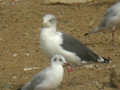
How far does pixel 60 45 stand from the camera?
25.5ft

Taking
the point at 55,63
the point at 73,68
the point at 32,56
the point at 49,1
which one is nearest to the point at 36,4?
the point at 49,1

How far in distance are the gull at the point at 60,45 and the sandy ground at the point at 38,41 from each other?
1.10 feet

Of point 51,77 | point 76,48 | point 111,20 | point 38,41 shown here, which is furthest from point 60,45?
point 38,41

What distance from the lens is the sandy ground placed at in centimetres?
791

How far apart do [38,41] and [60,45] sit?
3664mm

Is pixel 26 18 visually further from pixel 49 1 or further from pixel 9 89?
pixel 9 89

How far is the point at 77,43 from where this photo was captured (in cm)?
801

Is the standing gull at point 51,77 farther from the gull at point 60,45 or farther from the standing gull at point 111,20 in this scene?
the standing gull at point 111,20

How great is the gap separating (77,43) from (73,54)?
24 cm

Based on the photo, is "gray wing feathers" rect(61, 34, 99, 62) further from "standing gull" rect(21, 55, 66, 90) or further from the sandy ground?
"standing gull" rect(21, 55, 66, 90)

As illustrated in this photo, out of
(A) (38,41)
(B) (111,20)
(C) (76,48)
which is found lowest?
(A) (38,41)

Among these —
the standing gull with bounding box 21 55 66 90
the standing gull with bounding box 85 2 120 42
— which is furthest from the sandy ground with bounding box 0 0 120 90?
the standing gull with bounding box 21 55 66 90

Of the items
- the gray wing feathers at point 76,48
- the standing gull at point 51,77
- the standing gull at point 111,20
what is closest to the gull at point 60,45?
the gray wing feathers at point 76,48

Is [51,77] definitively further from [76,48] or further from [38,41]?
[38,41]
